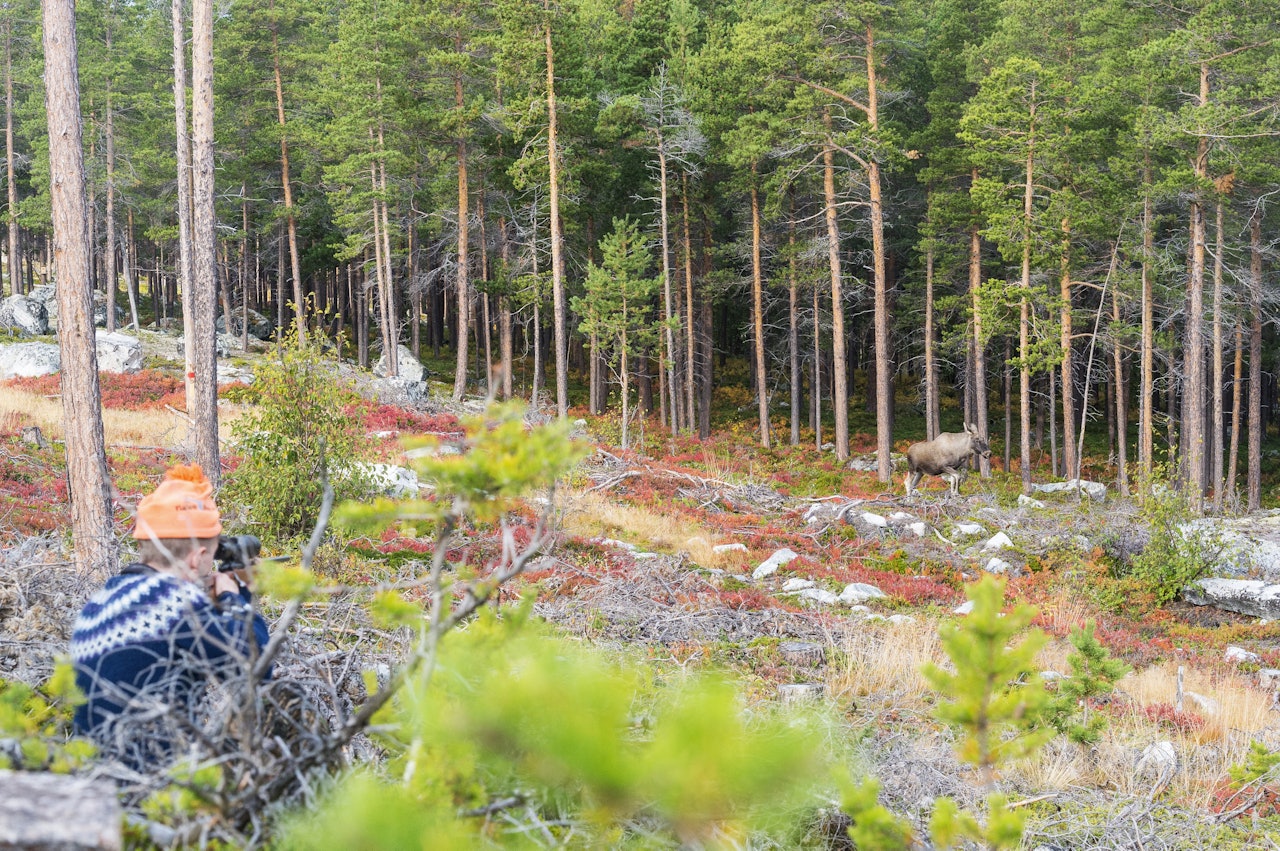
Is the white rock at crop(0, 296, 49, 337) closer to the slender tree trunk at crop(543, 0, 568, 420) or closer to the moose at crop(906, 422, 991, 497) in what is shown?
the slender tree trunk at crop(543, 0, 568, 420)

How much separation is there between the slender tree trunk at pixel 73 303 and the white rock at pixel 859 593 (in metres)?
7.97

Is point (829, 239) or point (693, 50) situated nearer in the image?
point (829, 239)

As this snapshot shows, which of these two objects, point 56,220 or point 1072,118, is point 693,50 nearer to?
point 1072,118

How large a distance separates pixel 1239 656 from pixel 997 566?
3.71 m

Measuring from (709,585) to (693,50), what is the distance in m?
25.3

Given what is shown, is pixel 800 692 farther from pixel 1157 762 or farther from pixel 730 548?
pixel 730 548

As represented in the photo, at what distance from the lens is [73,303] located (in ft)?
24.5

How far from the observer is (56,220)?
747cm

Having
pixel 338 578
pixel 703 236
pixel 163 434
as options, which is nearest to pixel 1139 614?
pixel 338 578

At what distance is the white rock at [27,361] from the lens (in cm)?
2767

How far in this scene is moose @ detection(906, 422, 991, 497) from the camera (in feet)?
66.7

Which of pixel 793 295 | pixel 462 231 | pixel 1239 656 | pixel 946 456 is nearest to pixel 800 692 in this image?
pixel 1239 656

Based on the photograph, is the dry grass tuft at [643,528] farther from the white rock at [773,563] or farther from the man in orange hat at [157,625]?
the man in orange hat at [157,625]

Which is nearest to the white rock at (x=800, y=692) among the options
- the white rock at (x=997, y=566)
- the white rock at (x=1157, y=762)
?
the white rock at (x=1157, y=762)
